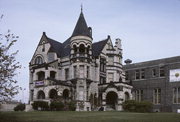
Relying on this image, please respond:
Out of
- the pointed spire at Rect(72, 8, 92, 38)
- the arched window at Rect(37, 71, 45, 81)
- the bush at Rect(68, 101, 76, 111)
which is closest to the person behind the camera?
the bush at Rect(68, 101, 76, 111)

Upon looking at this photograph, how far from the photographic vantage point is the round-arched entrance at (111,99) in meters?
52.7

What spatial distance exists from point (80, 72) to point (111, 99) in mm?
8584

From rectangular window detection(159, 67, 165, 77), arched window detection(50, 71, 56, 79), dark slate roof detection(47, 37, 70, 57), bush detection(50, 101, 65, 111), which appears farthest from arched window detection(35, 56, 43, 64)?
rectangular window detection(159, 67, 165, 77)

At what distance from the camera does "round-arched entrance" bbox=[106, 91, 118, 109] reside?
52688 mm

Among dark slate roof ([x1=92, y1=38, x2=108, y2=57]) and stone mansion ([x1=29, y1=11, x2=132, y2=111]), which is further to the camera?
dark slate roof ([x1=92, y1=38, x2=108, y2=57])

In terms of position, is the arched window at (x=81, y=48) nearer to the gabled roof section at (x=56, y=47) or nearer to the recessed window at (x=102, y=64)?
the recessed window at (x=102, y=64)

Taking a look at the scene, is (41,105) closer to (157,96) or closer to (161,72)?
(157,96)

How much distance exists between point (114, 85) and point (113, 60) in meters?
6.60

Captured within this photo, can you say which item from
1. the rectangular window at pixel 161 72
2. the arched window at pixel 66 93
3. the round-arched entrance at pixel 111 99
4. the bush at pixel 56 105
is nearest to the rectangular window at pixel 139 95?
the rectangular window at pixel 161 72

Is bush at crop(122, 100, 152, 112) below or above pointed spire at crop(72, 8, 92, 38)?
below

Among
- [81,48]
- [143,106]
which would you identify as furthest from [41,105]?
[143,106]

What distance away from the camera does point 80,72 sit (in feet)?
167

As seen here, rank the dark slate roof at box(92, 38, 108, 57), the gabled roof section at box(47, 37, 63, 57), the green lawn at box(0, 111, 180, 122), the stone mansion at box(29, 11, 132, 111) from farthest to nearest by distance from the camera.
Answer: the dark slate roof at box(92, 38, 108, 57)
the gabled roof section at box(47, 37, 63, 57)
the stone mansion at box(29, 11, 132, 111)
the green lawn at box(0, 111, 180, 122)

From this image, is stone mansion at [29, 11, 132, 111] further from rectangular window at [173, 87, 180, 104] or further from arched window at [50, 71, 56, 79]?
rectangular window at [173, 87, 180, 104]
